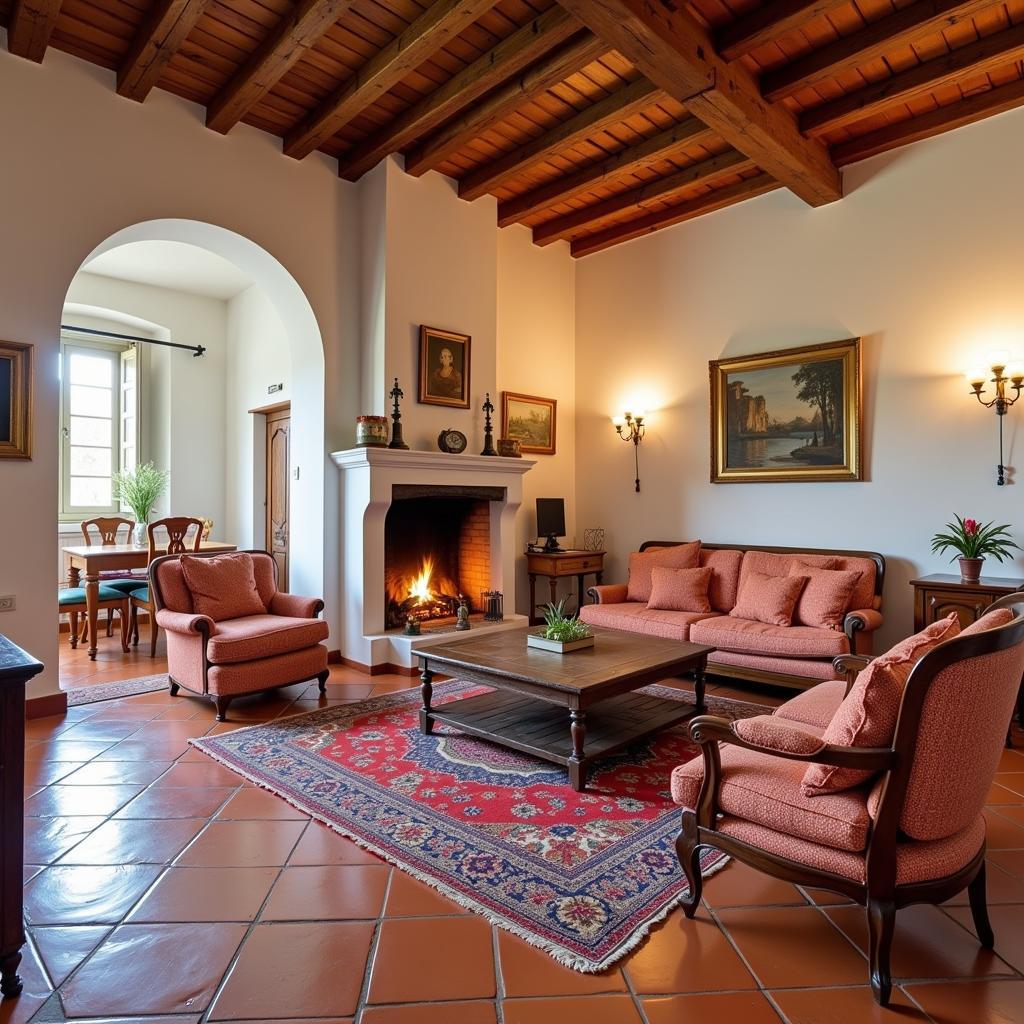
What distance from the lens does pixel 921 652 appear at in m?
1.82

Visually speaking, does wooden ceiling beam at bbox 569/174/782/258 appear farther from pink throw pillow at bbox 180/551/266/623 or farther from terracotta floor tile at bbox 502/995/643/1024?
terracotta floor tile at bbox 502/995/643/1024

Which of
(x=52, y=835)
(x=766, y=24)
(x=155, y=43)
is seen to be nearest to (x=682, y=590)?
(x=766, y=24)

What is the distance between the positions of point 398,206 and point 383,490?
7.03ft

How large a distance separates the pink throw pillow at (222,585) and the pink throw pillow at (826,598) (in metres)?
3.63

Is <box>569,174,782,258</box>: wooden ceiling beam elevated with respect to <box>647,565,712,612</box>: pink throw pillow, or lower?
elevated

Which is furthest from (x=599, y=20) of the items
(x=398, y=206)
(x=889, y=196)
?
(x=889, y=196)

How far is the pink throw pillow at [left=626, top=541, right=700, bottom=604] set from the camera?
17.4 feet

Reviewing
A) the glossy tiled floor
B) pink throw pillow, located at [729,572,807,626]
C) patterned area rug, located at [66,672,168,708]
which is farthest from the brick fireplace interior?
the glossy tiled floor

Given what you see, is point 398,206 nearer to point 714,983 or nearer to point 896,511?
point 896,511

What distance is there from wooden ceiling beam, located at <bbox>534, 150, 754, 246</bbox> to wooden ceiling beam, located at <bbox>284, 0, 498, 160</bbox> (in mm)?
2256

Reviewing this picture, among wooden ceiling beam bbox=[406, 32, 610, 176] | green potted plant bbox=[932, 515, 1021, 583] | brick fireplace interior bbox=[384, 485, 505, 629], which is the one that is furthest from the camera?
brick fireplace interior bbox=[384, 485, 505, 629]

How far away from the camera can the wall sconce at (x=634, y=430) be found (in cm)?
611

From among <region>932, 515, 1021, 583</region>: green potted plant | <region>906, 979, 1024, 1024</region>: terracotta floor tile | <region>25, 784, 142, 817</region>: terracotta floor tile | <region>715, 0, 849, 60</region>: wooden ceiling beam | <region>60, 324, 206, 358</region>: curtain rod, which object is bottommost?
<region>906, 979, 1024, 1024</region>: terracotta floor tile

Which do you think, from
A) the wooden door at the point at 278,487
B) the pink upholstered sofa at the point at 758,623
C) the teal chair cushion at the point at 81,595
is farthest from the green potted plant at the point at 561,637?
the wooden door at the point at 278,487
